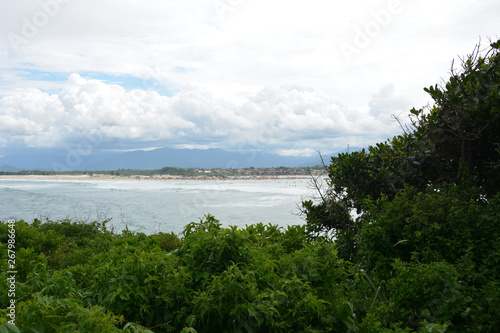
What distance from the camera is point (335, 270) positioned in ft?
10.1

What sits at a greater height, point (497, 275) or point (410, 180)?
point (410, 180)

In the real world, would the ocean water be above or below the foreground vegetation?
below

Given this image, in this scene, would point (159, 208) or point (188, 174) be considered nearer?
point (159, 208)

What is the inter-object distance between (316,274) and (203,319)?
0.94 metres

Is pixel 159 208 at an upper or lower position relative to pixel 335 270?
lower

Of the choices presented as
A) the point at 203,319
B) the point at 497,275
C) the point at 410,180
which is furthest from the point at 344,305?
the point at 410,180

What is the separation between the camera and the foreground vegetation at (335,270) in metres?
2.51

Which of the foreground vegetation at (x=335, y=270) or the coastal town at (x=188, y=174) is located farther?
the coastal town at (x=188, y=174)

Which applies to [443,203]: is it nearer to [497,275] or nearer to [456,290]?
[497,275]

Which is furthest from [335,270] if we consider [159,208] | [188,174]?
[188,174]

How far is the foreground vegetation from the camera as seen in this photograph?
8.22 ft

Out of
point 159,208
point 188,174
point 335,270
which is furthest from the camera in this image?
point 188,174

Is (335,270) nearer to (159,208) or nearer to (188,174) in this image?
(159,208)

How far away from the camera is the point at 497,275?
3.56 m
